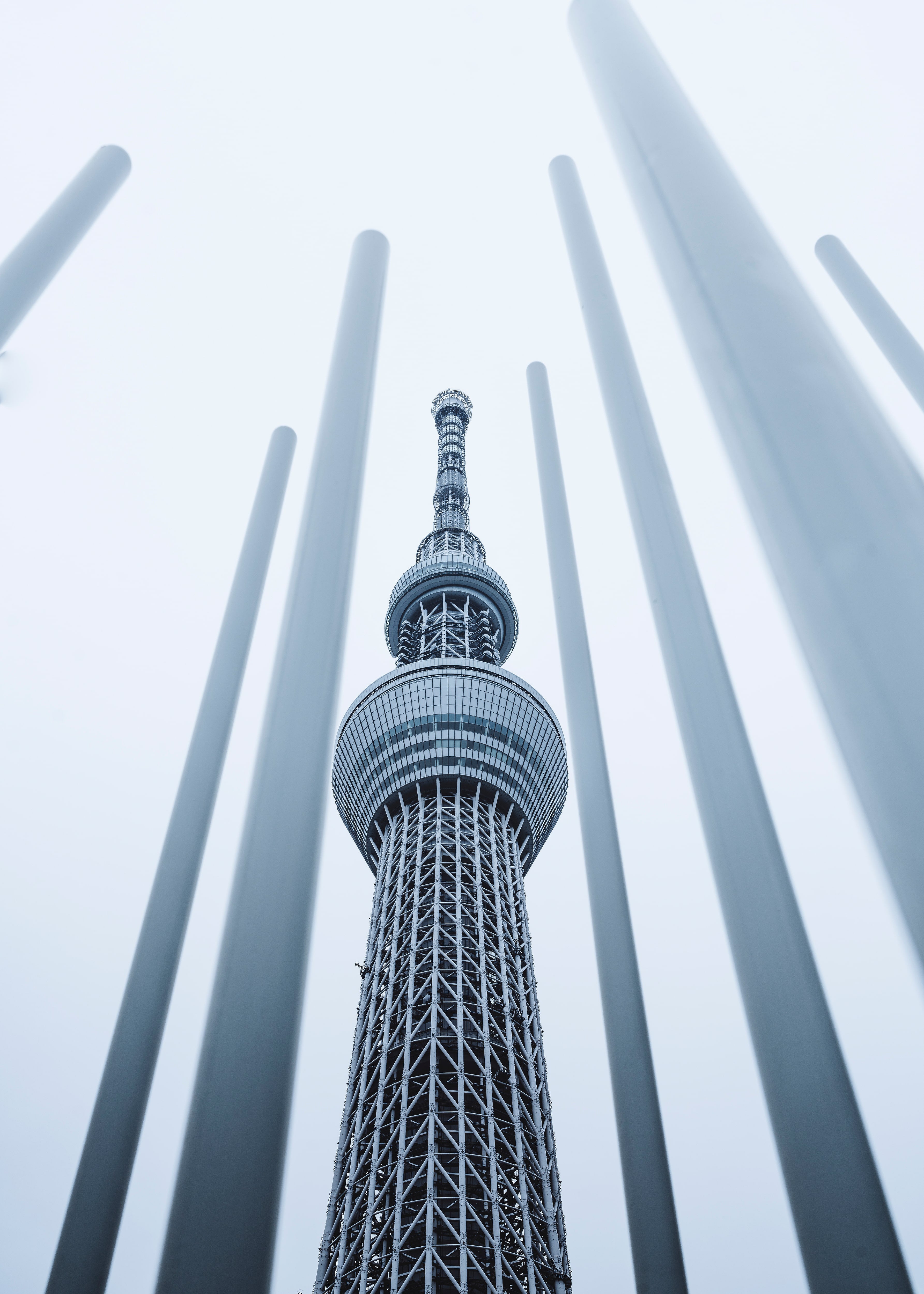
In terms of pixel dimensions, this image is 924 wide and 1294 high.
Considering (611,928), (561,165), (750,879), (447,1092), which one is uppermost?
(447,1092)

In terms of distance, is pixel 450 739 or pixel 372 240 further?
pixel 450 739

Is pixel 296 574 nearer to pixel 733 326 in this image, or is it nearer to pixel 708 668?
pixel 733 326

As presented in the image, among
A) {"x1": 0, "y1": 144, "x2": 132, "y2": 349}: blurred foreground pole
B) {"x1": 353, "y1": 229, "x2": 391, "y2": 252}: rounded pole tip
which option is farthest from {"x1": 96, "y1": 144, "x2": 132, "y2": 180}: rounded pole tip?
{"x1": 353, "y1": 229, "x2": 391, "y2": 252}: rounded pole tip

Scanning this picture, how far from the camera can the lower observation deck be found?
48062mm

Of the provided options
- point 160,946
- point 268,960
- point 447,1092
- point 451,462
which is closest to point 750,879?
point 268,960

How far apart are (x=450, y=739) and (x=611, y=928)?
41.0 m

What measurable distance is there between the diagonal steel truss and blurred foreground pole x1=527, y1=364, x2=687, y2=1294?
94.1 feet

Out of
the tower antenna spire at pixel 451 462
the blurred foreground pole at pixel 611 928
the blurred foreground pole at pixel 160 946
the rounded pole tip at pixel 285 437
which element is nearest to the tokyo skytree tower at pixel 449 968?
the tower antenna spire at pixel 451 462

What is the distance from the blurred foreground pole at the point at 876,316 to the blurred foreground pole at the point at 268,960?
8.33 meters

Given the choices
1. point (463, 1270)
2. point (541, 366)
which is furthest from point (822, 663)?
point (463, 1270)

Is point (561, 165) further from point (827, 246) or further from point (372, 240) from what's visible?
point (827, 246)

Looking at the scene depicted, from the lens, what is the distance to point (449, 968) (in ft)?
132

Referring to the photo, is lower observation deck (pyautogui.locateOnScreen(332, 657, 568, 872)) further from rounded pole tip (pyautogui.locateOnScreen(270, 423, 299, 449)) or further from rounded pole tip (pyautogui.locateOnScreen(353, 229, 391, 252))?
rounded pole tip (pyautogui.locateOnScreen(353, 229, 391, 252))

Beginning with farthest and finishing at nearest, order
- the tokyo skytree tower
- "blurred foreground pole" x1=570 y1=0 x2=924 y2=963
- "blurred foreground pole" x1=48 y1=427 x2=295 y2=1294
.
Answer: the tokyo skytree tower < "blurred foreground pole" x1=48 y1=427 x2=295 y2=1294 < "blurred foreground pole" x1=570 y1=0 x2=924 y2=963
